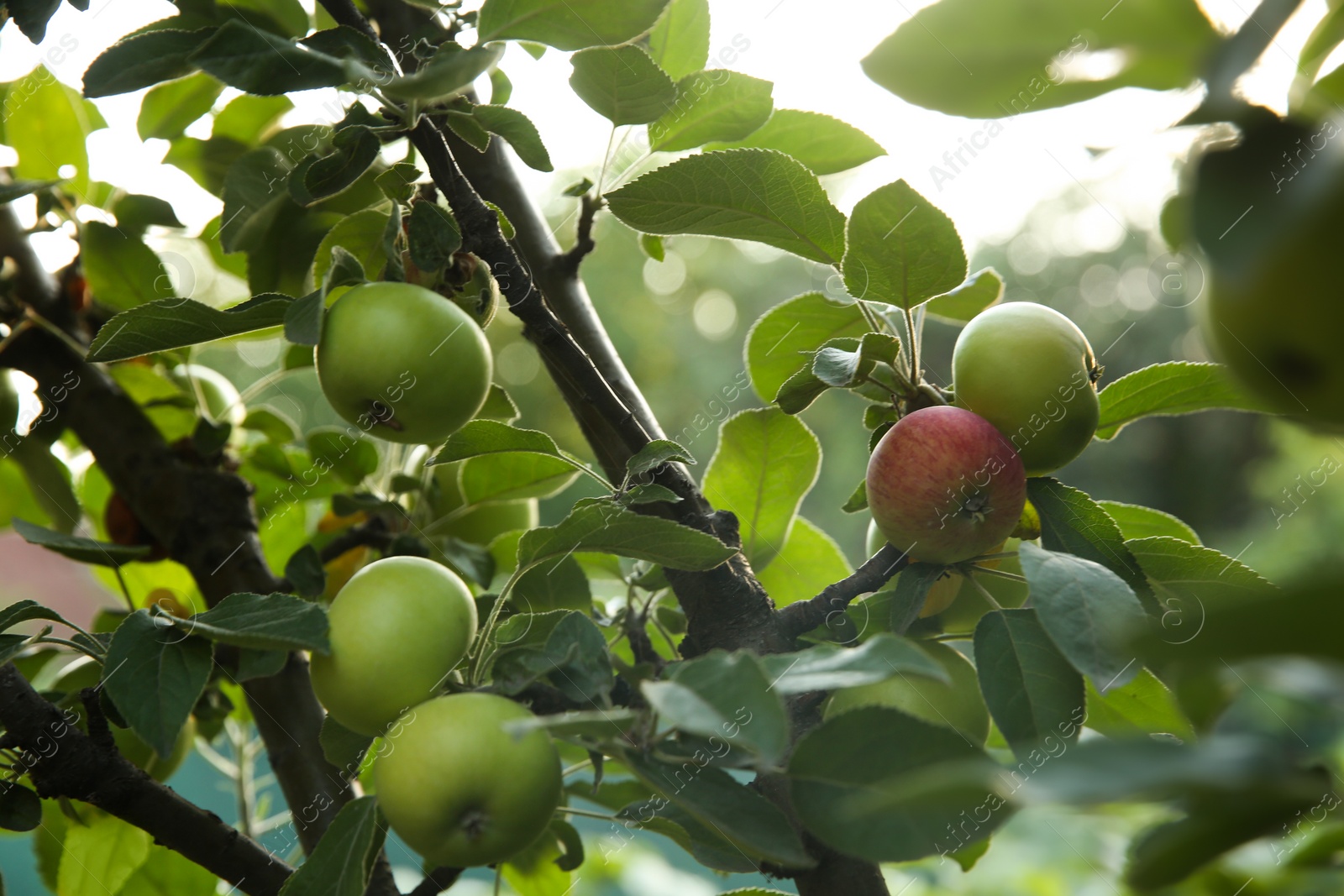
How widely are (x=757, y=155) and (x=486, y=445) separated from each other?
0.21 meters

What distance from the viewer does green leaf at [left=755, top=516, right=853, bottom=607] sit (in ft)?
2.17

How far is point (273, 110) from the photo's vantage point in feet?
2.45

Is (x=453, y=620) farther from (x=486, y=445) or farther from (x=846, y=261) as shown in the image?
(x=846, y=261)

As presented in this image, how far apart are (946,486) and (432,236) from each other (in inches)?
10.9

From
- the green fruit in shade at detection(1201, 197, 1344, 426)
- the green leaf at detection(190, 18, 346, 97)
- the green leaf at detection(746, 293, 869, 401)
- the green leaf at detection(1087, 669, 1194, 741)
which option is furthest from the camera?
the green leaf at detection(746, 293, 869, 401)

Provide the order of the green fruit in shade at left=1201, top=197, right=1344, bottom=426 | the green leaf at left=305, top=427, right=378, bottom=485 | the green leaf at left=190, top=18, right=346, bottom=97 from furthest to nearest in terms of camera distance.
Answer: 1. the green leaf at left=305, top=427, right=378, bottom=485
2. the green leaf at left=190, top=18, right=346, bottom=97
3. the green fruit in shade at left=1201, top=197, right=1344, bottom=426

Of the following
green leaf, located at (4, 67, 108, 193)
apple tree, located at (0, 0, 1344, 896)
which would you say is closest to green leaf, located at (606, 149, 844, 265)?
apple tree, located at (0, 0, 1344, 896)

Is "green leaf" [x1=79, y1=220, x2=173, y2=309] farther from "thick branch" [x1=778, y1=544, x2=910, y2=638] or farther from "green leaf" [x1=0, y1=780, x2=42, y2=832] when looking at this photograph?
"thick branch" [x1=778, y1=544, x2=910, y2=638]

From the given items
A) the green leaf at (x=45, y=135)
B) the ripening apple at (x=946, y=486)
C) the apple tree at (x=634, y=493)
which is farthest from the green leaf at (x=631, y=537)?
the green leaf at (x=45, y=135)

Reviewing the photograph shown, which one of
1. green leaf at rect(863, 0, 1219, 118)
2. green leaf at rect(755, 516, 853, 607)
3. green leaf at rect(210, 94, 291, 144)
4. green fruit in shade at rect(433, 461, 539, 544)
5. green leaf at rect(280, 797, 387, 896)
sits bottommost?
green fruit in shade at rect(433, 461, 539, 544)

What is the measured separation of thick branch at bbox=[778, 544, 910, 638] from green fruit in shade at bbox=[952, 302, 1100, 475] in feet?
0.31

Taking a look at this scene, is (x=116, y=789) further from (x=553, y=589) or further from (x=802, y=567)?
(x=802, y=567)

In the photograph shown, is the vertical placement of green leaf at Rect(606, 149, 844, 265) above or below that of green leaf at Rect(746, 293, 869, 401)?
above

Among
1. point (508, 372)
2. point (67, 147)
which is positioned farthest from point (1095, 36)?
point (508, 372)
